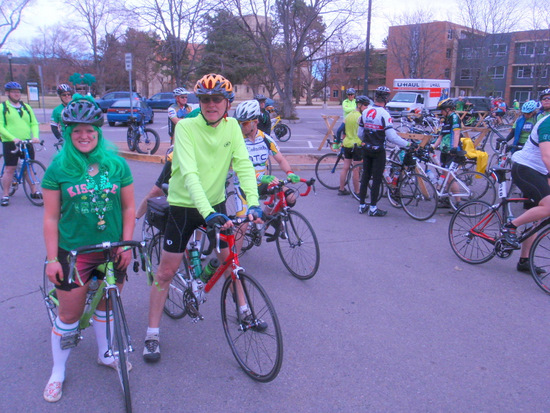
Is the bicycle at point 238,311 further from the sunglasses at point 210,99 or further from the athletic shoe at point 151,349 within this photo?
the sunglasses at point 210,99

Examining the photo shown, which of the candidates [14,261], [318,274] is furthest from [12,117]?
[318,274]

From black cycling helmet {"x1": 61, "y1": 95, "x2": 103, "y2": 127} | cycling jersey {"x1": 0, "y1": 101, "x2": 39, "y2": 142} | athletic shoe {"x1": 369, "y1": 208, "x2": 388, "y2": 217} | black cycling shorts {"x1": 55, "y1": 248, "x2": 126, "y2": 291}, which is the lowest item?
athletic shoe {"x1": 369, "y1": 208, "x2": 388, "y2": 217}

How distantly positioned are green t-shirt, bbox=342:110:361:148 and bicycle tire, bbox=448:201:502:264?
3093 millimetres

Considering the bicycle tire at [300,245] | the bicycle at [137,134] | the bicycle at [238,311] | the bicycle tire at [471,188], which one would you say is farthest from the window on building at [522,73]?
the bicycle at [238,311]

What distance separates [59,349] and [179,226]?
3.65ft

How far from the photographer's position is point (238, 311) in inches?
126

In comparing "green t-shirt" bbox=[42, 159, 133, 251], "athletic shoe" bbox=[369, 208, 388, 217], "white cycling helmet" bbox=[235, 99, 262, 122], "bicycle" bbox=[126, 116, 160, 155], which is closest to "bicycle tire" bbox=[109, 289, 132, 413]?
"green t-shirt" bbox=[42, 159, 133, 251]

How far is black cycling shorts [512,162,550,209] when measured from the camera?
184 inches

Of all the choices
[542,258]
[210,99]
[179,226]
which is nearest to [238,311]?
[179,226]

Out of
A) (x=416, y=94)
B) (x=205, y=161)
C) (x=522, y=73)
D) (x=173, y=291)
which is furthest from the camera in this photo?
(x=522, y=73)

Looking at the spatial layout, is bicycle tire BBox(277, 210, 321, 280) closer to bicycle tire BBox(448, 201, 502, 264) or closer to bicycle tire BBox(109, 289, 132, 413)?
bicycle tire BBox(448, 201, 502, 264)

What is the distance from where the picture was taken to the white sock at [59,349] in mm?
2932

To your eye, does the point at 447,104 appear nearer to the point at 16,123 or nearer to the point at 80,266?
the point at 80,266

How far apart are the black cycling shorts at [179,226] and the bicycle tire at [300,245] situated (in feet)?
5.62
